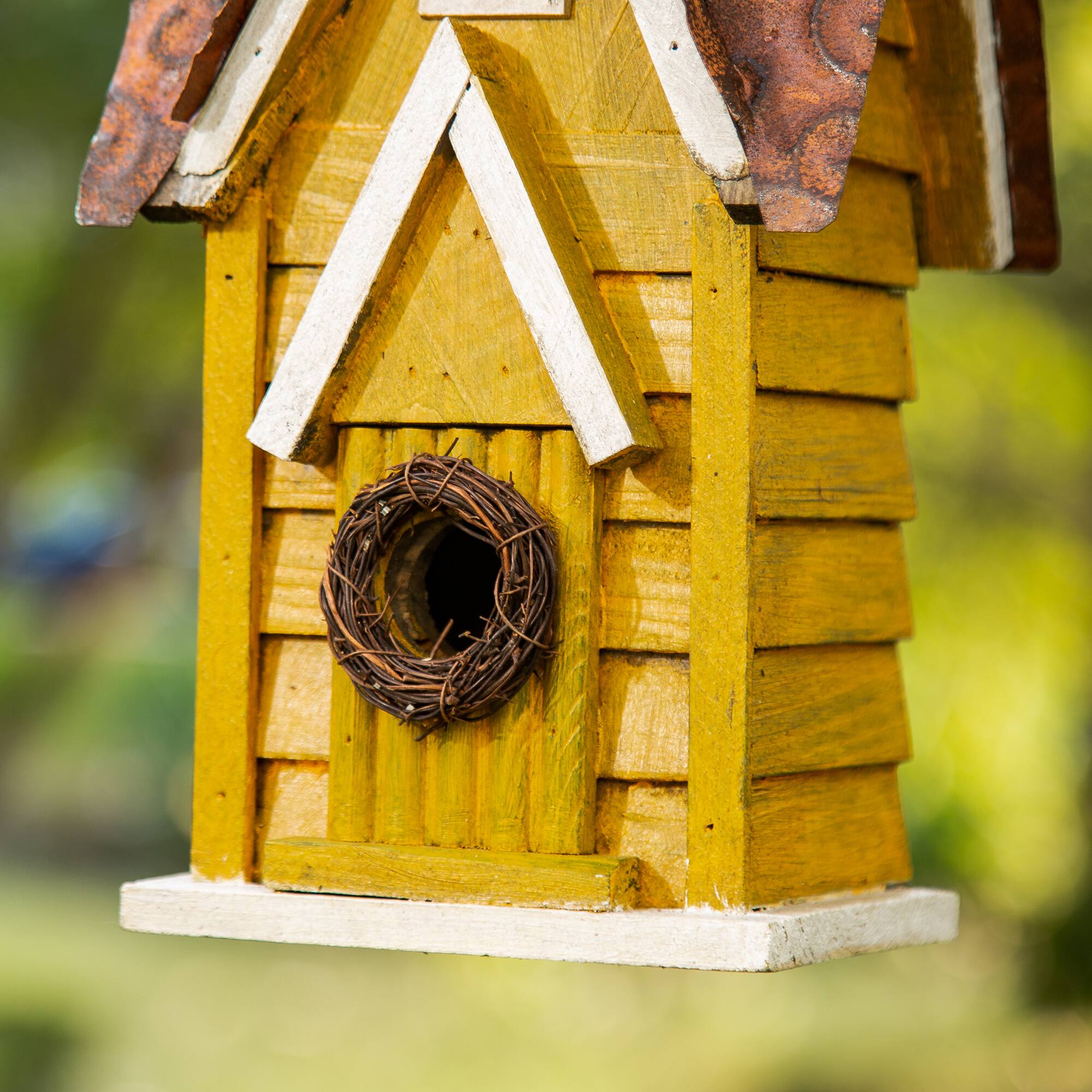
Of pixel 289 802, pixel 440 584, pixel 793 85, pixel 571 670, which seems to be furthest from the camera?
pixel 440 584

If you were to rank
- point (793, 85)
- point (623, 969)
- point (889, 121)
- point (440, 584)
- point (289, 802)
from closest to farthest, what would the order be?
point (793, 85) < point (289, 802) < point (889, 121) < point (440, 584) < point (623, 969)

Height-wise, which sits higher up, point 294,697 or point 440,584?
point 440,584

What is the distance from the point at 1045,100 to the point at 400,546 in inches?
61.0

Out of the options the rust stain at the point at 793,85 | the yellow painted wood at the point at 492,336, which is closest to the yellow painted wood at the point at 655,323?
the yellow painted wood at the point at 492,336

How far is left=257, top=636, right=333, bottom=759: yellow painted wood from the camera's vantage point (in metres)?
2.56

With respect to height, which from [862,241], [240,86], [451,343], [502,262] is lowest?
[451,343]

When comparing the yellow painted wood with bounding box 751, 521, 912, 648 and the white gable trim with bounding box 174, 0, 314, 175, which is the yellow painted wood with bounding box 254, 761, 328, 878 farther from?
the white gable trim with bounding box 174, 0, 314, 175

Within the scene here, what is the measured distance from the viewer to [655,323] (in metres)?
2.34

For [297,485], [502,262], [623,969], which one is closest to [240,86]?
[502,262]

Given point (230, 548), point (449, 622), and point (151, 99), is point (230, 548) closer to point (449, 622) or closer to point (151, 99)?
point (449, 622)

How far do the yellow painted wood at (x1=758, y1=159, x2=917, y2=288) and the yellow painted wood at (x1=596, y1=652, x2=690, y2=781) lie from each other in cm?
64

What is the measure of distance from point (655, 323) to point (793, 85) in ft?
1.30

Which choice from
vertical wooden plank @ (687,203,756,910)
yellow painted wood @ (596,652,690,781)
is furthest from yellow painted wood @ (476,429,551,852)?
vertical wooden plank @ (687,203,756,910)

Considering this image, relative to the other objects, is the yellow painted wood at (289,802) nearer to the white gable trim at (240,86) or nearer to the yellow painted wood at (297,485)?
the yellow painted wood at (297,485)
